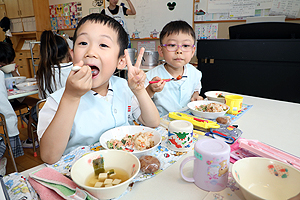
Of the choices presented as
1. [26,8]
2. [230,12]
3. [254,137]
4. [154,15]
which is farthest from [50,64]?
[26,8]

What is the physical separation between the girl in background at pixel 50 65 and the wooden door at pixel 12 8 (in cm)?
528

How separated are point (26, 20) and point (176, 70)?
20.0ft

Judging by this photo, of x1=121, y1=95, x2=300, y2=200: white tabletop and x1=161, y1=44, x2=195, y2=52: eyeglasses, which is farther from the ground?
x1=161, y1=44, x2=195, y2=52: eyeglasses

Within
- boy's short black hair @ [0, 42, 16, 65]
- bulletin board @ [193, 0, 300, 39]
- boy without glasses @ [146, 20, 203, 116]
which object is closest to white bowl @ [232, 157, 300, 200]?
boy without glasses @ [146, 20, 203, 116]

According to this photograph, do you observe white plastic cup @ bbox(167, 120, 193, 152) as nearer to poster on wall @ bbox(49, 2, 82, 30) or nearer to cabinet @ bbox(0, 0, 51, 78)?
poster on wall @ bbox(49, 2, 82, 30)

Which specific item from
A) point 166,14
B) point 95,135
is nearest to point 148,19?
point 166,14

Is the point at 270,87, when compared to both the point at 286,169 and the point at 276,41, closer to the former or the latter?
the point at 276,41

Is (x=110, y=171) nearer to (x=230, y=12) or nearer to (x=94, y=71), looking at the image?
(x=94, y=71)

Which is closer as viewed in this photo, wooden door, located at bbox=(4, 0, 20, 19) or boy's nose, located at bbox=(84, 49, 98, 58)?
boy's nose, located at bbox=(84, 49, 98, 58)

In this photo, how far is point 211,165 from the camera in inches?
22.0

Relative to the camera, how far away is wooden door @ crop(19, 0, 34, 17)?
564 cm

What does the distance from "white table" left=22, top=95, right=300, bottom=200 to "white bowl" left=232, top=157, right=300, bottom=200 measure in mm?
126

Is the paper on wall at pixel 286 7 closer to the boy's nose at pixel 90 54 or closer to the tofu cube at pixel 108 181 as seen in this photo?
the boy's nose at pixel 90 54

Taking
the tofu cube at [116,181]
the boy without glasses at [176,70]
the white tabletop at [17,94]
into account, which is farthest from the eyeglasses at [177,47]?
the white tabletop at [17,94]
